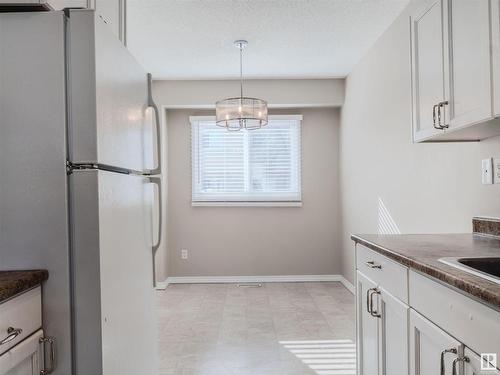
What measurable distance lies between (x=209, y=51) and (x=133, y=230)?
8.65 ft

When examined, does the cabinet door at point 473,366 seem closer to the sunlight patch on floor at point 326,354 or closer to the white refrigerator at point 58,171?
the white refrigerator at point 58,171

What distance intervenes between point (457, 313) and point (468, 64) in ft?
3.44

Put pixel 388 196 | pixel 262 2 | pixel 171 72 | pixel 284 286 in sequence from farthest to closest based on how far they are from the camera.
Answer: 1. pixel 284 286
2. pixel 171 72
3. pixel 388 196
4. pixel 262 2

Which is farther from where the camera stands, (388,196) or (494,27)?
(388,196)

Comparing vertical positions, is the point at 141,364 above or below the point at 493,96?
below

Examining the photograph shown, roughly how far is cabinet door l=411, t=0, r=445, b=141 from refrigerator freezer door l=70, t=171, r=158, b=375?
1.41 metres

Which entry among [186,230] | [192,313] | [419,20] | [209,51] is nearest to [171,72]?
[209,51]

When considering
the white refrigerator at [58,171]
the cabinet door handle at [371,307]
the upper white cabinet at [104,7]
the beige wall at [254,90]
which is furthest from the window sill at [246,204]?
the white refrigerator at [58,171]

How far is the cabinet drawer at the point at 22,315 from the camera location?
1203 millimetres

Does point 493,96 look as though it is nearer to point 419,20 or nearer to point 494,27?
point 494,27

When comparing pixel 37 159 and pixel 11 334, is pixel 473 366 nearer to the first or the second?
pixel 11 334

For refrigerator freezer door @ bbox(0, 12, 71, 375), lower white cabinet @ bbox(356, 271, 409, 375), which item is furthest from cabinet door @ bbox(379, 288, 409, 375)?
refrigerator freezer door @ bbox(0, 12, 71, 375)

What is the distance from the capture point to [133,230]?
188 cm

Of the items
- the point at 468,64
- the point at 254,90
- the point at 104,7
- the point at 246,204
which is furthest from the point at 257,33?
the point at 246,204
